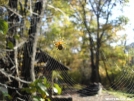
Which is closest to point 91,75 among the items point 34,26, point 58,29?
point 58,29

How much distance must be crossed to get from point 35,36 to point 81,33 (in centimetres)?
891

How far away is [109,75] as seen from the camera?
10602 millimetres

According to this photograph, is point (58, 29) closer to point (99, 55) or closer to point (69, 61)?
point (69, 61)

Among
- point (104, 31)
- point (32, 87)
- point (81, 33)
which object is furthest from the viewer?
point (81, 33)

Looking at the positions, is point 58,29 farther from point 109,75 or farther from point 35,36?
point 35,36

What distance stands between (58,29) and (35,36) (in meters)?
7.29

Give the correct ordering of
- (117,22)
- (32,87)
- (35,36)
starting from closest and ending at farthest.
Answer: (32,87), (35,36), (117,22)

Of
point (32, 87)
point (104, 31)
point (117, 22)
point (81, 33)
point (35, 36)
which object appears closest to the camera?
point (32, 87)

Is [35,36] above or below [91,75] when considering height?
above

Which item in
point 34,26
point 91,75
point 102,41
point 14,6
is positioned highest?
point 14,6

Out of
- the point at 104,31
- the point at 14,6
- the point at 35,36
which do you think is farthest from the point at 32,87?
the point at 104,31

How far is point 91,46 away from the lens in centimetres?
1150

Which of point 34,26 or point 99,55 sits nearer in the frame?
point 34,26

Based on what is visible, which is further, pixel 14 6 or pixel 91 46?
pixel 91 46
